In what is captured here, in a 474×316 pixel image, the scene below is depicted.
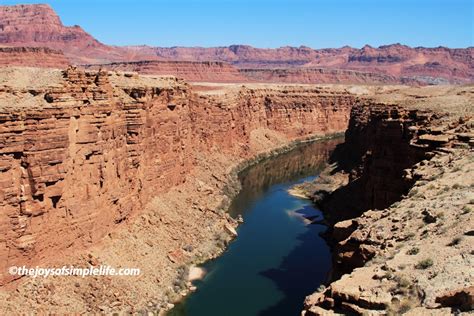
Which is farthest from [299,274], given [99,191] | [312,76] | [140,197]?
[312,76]

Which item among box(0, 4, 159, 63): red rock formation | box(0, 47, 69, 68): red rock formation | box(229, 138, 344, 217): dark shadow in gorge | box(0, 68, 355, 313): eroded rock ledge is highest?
box(0, 4, 159, 63): red rock formation

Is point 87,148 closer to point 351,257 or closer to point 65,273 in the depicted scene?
point 65,273

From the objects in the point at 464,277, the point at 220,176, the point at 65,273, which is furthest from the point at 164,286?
the point at 220,176

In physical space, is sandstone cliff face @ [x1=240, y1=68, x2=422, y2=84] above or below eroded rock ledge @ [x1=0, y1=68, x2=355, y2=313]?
above

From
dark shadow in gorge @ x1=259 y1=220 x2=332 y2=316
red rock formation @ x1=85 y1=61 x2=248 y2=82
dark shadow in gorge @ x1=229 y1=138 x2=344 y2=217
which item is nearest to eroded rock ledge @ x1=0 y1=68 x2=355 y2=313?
dark shadow in gorge @ x1=259 y1=220 x2=332 y2=316

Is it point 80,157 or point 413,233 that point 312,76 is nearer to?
point 80,157

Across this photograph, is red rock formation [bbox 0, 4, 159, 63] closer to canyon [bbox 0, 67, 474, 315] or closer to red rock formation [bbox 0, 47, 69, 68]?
red rock formation [bbox 0, 47, 69, 68]
